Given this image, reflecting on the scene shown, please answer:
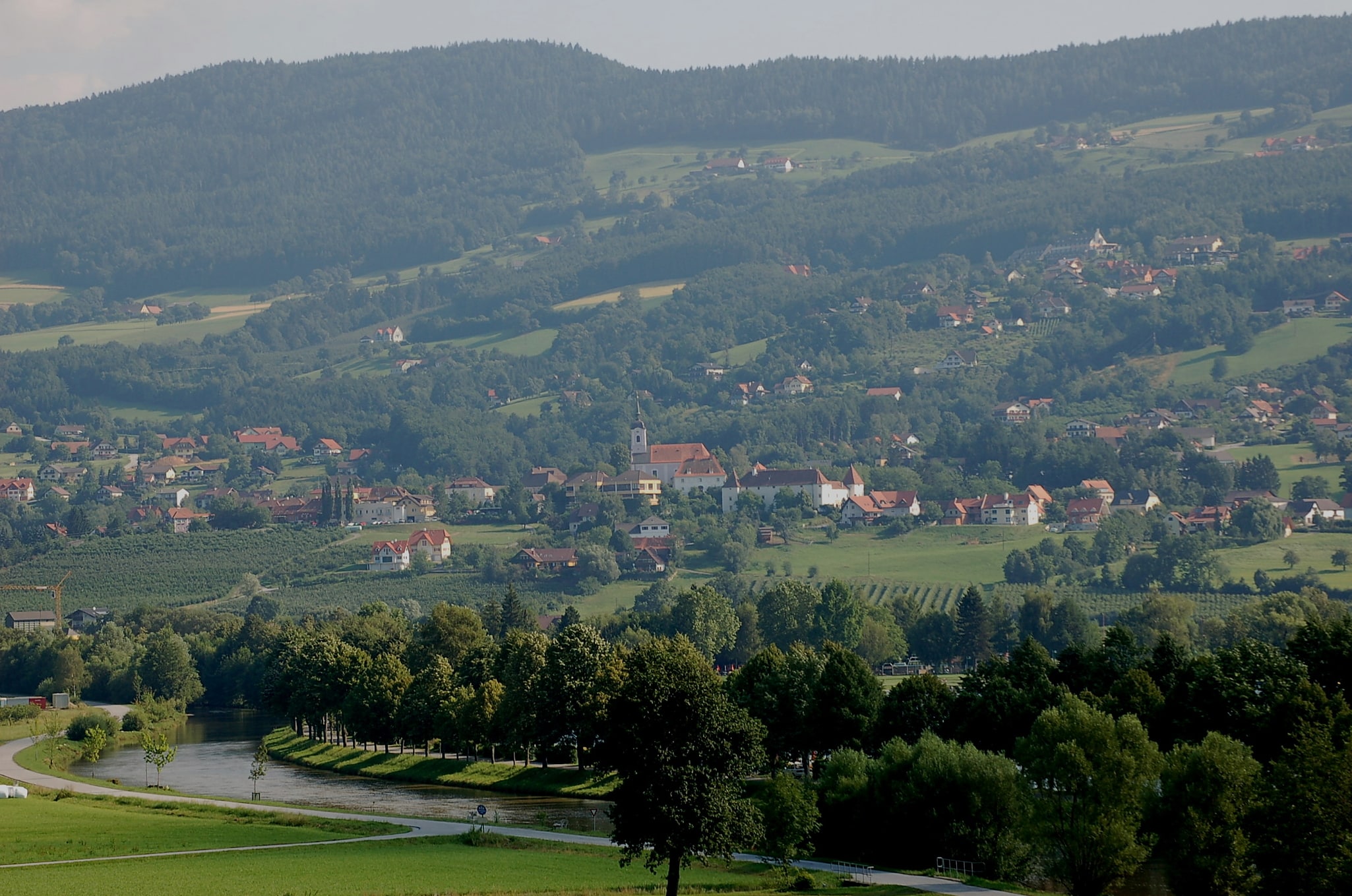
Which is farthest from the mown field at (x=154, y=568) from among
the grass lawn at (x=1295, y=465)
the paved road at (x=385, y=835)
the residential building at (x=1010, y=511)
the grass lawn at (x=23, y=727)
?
the grass lawn at (x=1295, y=465)

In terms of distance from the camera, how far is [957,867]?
180ft

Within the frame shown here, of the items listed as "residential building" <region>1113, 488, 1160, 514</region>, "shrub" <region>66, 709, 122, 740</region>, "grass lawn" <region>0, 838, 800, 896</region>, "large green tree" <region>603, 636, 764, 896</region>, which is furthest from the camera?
"residential building" <region>1113, 488, 1160, 514</region>

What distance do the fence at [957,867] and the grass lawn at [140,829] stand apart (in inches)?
778

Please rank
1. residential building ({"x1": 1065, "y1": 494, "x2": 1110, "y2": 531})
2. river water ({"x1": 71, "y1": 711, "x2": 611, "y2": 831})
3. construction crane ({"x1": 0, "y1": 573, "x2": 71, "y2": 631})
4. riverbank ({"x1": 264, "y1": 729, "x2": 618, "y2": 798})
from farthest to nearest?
1. residential building ({"x1": 1065, "y1": 494, "x2": 1110, "y2": 531})
2. construction crane ({"x1": 0, "y1": 573, "x2": 71, "y2": 631})
3. riverbank ({"x1": 264, "y1": 729, "x2": 618, "y2": 798})
4. river water ({"x1": 71, "y1": 711, "x2": 611, "y2": 831})

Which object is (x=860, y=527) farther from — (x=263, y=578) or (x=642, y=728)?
(x=642, y=728)

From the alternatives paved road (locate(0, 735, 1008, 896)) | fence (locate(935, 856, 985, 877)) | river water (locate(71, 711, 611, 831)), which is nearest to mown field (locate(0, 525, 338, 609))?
river water (locate(71, 711, 611, 831))

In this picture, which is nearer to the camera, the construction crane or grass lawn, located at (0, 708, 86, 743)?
grass lawn, located at (0, 708, 86, 743)

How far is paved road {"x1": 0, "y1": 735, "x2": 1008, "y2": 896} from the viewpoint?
51.3 meters

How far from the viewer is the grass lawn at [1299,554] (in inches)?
5399

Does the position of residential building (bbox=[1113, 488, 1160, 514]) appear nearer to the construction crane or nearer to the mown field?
the mown field

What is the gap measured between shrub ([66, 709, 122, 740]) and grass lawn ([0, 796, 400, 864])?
37.6 metres

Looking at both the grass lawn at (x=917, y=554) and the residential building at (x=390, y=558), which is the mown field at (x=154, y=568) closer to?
the residential building at (x=390, y=558)

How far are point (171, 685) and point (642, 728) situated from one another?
92.5 metres

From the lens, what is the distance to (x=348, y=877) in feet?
163
